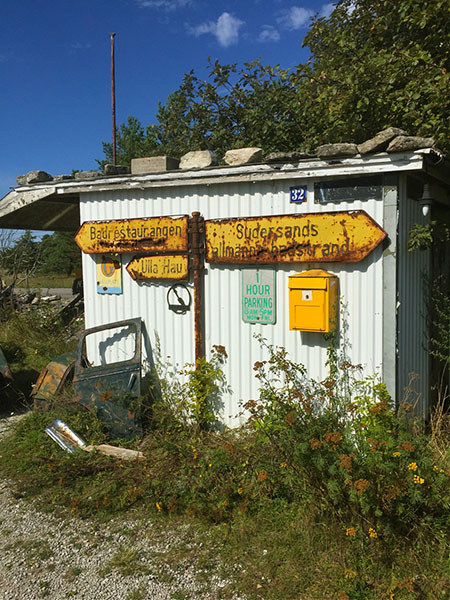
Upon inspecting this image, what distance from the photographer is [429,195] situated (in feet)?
17.6

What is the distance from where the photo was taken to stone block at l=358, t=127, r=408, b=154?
4.63m

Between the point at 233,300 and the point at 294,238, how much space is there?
109 cm

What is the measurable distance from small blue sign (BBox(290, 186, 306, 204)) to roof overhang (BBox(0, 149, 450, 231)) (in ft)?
0.38

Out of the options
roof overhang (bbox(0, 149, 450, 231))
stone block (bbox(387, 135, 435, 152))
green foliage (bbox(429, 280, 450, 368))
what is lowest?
green foliage (bbox(429, 280, 450, 368))

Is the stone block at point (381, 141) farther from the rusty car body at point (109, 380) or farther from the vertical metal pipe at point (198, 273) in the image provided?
the rusty car body at point (109, 380)

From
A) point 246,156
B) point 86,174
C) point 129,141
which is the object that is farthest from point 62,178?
point 129,141

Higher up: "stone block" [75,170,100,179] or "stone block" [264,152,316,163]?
"stone block" [75,170,100,179]

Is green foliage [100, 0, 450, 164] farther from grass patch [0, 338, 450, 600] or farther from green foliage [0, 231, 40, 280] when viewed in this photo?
green foliage [0, 231, 40, 280]

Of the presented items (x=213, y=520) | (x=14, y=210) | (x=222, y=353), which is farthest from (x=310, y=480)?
(x=14, y=210)

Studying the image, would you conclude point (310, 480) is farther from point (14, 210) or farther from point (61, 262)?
point (61, 262)

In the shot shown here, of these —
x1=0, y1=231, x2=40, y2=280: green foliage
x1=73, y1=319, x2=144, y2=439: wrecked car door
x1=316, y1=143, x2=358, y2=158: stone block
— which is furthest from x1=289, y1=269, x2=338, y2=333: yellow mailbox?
x1=0, y1=231, x2=40, y2=280: green foliage

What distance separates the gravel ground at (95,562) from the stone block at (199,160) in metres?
4.00

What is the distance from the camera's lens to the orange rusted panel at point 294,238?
4.96 m

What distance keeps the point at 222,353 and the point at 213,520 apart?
206 cm
